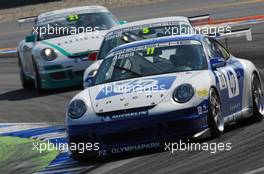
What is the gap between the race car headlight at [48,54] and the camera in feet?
53.4

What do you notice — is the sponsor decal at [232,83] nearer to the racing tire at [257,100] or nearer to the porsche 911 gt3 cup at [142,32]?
the racing tire at [257,100]

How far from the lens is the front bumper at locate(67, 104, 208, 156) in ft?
29.7

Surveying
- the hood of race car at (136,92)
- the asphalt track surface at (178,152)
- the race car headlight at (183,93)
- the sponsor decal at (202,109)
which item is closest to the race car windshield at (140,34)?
the asphalt track surface at (178,152)

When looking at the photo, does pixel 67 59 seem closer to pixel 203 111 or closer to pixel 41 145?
pixel 41 145

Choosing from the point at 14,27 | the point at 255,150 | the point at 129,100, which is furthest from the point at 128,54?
the point at 14,27

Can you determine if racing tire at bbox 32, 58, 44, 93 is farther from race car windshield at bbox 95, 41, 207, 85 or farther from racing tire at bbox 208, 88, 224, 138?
racing tire at bbox 208, 88, 224, 138

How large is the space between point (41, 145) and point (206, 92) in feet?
8.76

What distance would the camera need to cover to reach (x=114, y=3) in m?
36.0

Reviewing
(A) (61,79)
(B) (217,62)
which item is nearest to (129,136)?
(B) (217,62)

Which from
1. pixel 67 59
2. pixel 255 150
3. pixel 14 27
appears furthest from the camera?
pixel 14 27

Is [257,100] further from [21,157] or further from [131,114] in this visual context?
[21,157]

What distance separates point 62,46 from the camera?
53.5ft

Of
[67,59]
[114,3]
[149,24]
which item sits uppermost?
[149,24]

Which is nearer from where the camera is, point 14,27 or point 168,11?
point 168,11
